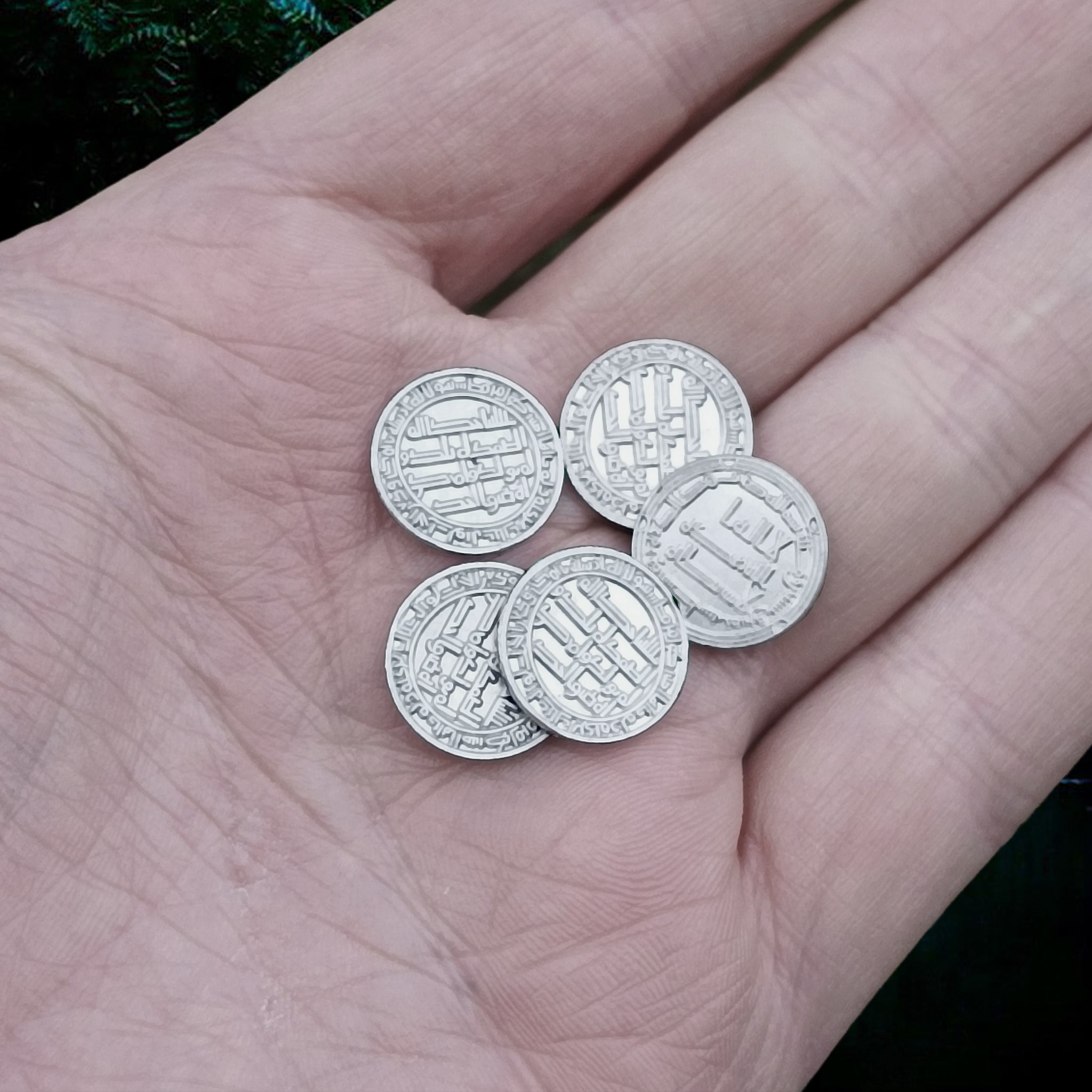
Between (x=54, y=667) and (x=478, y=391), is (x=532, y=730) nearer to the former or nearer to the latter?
(x=478, y=391)

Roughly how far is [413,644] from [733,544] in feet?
2.66

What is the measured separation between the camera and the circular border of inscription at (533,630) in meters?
2.62

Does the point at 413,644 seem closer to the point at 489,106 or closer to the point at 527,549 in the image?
the point at 527,549

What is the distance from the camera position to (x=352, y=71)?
2820 mm

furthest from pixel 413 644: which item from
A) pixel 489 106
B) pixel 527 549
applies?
pixel 489 106

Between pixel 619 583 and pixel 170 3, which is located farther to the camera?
pixel 170 3

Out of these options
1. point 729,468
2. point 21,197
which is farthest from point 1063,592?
point 21,197

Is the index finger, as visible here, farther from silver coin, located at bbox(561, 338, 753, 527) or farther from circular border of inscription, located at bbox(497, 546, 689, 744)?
circular border of inscription, located at bbox(497, 546, 689, 744)

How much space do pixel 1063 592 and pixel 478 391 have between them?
1.46 m

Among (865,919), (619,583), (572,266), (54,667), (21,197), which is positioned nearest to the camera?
(54,667)

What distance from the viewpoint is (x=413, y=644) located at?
265cm

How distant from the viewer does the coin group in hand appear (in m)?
2.65

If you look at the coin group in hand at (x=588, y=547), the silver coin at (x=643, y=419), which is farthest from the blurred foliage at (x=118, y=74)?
the silver coin at (x=643, y=419)

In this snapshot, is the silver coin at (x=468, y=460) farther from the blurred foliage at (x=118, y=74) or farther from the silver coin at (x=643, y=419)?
the blurred foliage at (x=118, y=74)
